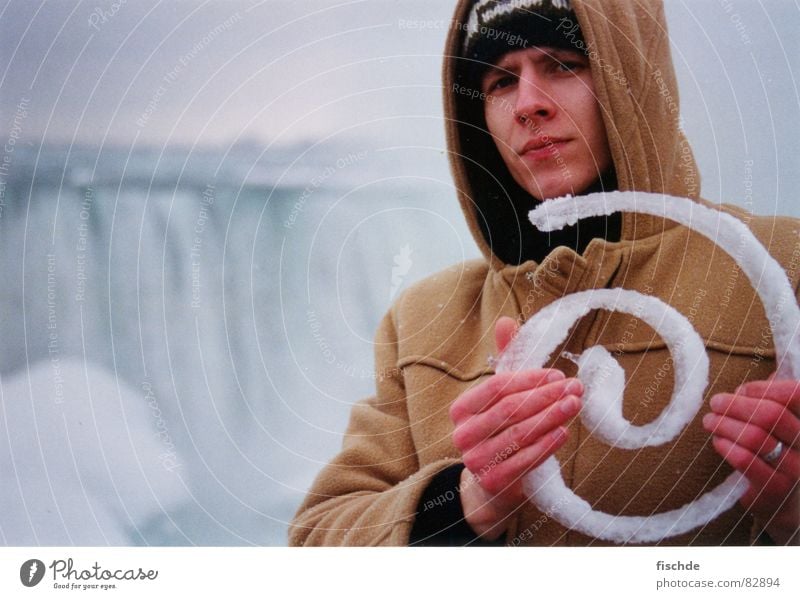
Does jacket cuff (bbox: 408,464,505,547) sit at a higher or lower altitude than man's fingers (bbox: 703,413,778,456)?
lower

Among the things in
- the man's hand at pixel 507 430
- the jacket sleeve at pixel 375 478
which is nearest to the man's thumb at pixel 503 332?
the man's hand at pixel 507 430

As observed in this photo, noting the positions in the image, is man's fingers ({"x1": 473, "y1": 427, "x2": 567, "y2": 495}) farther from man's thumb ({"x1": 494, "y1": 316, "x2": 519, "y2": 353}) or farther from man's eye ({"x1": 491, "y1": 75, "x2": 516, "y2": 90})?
man's eye ({"x1": 491, "y1": 75, "x2": 516, "y2": 90})

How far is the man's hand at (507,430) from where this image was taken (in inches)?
32.2

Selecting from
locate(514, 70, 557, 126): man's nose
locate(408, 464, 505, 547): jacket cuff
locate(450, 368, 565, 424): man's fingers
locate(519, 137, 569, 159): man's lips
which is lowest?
locate(408, 464, 505, 547): jacket cuff

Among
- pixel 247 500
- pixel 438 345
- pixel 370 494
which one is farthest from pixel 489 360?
pixel 247 500

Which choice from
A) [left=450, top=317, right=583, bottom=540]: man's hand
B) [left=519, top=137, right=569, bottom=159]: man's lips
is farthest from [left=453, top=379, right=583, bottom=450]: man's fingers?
[left=519, top=137, right=569, bottom=159]: man's lips

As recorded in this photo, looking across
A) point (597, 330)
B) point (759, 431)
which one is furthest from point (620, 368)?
point (759, 431)

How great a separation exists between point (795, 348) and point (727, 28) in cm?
33

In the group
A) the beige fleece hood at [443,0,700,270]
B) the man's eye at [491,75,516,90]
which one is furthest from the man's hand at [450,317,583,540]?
the man's eye at [491,75,516,90]

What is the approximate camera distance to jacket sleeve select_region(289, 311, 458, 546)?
2.77 ft

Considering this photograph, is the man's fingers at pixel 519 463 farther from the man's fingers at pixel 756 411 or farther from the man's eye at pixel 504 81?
the man's eye at pixel 504 81

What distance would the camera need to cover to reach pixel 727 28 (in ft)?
2.87

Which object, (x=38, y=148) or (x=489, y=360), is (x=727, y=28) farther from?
(x=38, y=148)

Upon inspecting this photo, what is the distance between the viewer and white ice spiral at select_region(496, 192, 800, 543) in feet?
2.70
